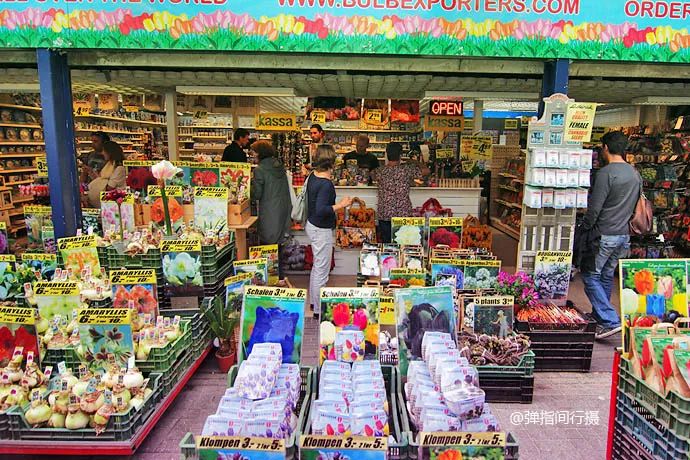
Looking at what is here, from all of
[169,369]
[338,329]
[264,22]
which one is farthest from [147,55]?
[338,329]

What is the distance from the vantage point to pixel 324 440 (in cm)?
208

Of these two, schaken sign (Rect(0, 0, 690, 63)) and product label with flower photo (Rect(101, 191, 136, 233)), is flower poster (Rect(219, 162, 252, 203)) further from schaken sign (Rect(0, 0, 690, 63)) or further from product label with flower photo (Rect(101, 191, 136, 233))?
schaken sign (Rect(0, 0, 690, 63))

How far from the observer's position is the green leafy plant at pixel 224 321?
167 inches

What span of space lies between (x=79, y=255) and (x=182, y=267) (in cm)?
93

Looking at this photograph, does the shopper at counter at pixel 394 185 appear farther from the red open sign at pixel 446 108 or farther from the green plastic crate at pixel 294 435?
the green plastic crate at pixel 294 435

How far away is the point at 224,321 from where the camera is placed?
4238 millimetres

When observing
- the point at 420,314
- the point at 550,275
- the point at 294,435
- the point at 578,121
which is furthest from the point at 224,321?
the point at 578,121

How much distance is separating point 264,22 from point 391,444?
13.8 feet

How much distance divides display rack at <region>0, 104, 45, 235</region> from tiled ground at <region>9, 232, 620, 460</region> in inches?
320

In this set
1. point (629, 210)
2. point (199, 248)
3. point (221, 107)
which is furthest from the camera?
point (221, 107)

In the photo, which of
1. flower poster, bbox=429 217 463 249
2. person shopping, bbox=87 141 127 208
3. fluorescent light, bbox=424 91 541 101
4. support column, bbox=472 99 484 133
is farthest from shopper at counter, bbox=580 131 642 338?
support column, bbox=472 99 484 133

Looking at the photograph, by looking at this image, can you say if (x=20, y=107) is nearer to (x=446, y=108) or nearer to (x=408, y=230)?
(x=446, y=108)

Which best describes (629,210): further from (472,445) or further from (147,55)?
(147,55)

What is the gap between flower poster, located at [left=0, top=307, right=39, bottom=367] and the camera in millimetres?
3377
